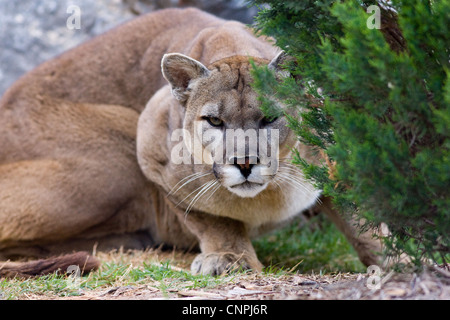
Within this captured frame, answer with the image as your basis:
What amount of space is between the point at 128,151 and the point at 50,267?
74.8 inches

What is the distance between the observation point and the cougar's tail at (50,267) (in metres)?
4.23

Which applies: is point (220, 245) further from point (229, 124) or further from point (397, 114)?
point (397, 114)

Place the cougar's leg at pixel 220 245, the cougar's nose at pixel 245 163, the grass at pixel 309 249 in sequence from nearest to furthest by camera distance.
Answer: the cougar's nose at pixel 245 163
the cougar's leg at pixel 220 245
the grass at pixel 309 249

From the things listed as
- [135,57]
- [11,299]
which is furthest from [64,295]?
[135,57]

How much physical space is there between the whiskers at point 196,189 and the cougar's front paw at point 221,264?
1.45 ft

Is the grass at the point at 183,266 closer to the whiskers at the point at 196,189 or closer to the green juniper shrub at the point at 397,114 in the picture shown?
the whiskers at the point at 196,189

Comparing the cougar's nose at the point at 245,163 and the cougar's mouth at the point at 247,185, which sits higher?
the cougar's nose at the point at 245,163

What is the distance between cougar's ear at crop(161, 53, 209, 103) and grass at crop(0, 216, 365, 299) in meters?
1.31

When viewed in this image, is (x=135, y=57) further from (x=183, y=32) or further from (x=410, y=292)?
(x=410, y=292)

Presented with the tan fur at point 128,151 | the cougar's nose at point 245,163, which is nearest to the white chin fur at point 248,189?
the cougar's nose at point 245,163

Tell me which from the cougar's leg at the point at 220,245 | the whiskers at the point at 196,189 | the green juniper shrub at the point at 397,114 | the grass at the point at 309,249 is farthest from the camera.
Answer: the grass at the point at 309,249

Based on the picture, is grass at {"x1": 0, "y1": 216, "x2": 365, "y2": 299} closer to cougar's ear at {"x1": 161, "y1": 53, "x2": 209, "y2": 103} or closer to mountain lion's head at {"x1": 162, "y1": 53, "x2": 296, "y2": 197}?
mountain lion's head at {"x1": 162, "y1": 53, "x2": 296, "y2": 197}

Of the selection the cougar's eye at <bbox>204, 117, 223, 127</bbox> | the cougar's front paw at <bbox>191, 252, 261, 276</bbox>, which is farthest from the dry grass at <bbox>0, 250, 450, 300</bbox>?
the cougar's eye at <bbox>204, 117, 223, 127</bbox>

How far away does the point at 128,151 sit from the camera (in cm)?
593
